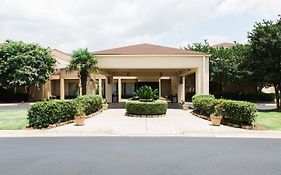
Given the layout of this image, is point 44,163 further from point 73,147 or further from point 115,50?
point 115,50

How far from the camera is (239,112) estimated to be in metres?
16.6

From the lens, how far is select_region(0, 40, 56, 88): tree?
1491 inches

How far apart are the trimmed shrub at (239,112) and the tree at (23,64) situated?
2661cm

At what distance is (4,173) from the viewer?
288 inches

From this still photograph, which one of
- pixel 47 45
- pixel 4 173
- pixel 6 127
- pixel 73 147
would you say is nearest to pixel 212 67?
pixel 47 45

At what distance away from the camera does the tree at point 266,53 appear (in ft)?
82.7

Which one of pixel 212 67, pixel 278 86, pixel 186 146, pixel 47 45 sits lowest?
pixel 186 146

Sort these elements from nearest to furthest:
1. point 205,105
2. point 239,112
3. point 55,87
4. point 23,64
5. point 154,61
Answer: point 239,112 → point 205,105 → point 154,61 → point 23,64 → point 55,87

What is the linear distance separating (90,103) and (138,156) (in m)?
12.5

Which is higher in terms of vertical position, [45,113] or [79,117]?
[45,113]

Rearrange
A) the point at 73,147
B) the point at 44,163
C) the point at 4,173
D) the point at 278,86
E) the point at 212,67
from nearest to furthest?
the point at 4,173, the point at 44,163, the point at 73,147, the point at 278,86, the point at 212,67

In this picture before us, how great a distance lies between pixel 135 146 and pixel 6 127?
768 cm

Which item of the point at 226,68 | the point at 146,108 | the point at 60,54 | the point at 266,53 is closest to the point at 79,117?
the point at 146,108

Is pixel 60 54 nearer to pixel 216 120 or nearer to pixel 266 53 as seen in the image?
pixel 266 53
